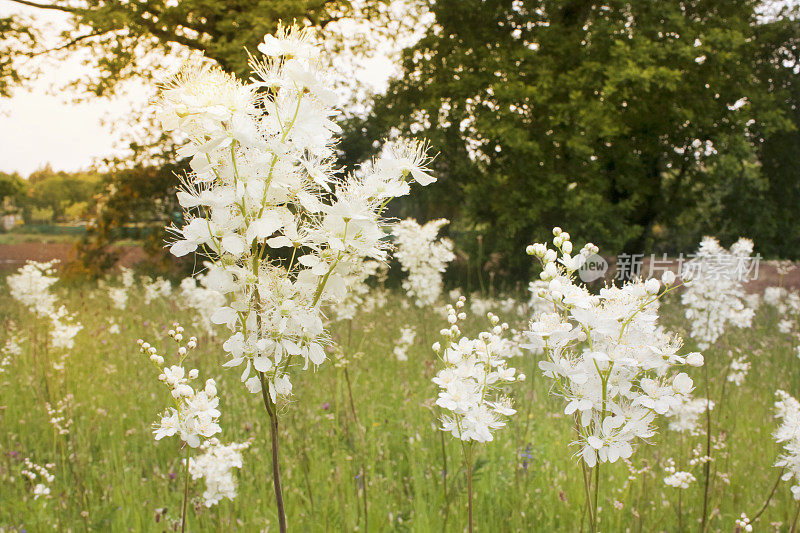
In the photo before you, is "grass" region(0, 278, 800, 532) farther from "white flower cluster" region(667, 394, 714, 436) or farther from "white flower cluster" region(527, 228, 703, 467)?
"white flower cluster" region(527, 228, 703, 467)

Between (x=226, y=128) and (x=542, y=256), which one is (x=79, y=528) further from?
(x=542, y=256)

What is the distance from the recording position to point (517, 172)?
13531 mm

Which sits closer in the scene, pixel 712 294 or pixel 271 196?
pixel 271 196

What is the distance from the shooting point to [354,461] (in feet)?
12.5

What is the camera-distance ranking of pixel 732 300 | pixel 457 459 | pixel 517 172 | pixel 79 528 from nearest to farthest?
pixel 79 528, pixel 457 459, pixel 732 300, pixel 517 172

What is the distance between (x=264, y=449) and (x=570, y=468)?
220 cm

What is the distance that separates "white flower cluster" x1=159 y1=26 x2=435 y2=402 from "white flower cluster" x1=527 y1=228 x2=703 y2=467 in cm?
57

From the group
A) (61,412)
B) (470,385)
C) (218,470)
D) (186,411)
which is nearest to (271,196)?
(186,411)

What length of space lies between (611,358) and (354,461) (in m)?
2.56

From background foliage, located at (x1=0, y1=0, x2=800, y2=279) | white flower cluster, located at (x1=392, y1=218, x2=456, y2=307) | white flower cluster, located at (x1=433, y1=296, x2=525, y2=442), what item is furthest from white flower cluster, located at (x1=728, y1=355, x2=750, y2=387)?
background foliage, located at (x1=0, y1=0, x2=800, y2=279)

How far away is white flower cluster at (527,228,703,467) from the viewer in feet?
5.43

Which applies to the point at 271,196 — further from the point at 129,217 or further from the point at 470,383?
the point at 129,217

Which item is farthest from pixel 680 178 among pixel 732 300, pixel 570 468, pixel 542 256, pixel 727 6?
pixel 542 256

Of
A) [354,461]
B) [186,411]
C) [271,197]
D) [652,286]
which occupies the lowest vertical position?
[354,461]
